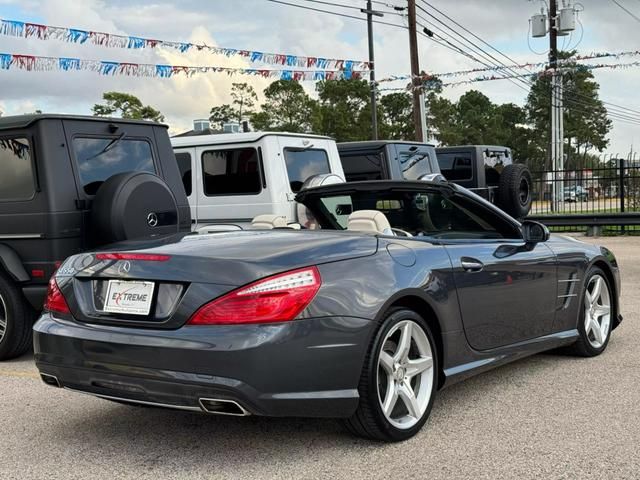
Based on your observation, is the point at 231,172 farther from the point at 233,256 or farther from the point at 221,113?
the point at 221,113

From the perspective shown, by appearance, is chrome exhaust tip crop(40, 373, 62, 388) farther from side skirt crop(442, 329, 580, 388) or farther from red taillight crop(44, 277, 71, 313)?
side skirt crop(442, 329, 580, 388)

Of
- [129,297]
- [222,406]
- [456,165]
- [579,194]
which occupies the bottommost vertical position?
[579,194]

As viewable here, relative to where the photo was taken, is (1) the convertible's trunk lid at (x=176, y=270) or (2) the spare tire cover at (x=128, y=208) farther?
(2) the spare tire cover at (x=128, y=208)

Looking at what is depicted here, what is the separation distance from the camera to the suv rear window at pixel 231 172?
926 centimetres

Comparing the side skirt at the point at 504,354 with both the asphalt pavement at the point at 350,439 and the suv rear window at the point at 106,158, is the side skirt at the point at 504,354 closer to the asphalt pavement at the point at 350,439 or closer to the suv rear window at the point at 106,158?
the asphalt pavement at the point at 350,439

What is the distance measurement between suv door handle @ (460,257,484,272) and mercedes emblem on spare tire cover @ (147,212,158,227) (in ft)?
9.31

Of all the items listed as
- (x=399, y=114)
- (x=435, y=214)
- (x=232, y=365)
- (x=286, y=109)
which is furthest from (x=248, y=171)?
(x=399, y=114)

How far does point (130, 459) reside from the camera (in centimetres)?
376

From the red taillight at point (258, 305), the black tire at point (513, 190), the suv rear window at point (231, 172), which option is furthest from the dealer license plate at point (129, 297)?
the black tire at point (513, 190)

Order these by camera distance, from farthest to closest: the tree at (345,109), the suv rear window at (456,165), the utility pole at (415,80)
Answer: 1. the tree at (345,109)
2. the utility pole at (415,80)
3. the suv rear window at (456,165)

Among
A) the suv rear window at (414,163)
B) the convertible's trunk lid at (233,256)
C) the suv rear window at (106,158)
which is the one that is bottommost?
the convertible's trunk lid at (233,256)

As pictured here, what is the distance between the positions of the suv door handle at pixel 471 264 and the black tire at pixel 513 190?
10.0 m

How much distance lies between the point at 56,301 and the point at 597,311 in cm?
405

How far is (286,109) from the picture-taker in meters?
49.3
